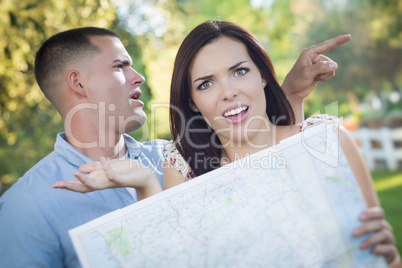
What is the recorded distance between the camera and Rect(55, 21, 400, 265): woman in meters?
1.85

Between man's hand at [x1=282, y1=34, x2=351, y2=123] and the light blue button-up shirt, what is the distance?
40.7 inches

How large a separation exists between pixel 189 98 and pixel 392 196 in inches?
239

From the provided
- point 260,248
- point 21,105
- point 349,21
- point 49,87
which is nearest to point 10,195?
point 49,87

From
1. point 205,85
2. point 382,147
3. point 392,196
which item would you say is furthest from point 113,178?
point 382,147

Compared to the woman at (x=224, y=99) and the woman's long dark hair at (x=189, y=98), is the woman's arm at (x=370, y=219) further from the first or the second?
the woman's long dark hair at (x=189, y=98)

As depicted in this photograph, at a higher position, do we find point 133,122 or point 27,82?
point 27,82

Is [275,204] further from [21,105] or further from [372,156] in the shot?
[372,156]

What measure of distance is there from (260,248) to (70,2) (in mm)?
3684

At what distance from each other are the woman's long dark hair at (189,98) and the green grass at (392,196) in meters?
3.84

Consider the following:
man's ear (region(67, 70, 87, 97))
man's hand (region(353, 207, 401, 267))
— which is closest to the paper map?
man's hand (region(353, 207, 401, 267))

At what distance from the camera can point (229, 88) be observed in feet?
5.98

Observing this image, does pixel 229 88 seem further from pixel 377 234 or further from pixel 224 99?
pixel 377 234

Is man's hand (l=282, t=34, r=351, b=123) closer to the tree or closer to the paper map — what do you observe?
the paper map

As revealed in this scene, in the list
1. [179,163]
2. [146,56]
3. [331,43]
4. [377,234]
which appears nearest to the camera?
[377,234]
